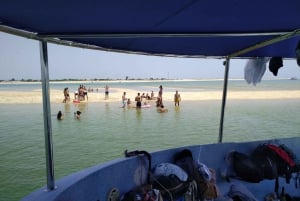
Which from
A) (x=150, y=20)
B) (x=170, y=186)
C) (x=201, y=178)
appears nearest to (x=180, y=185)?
(x=170, y=186)

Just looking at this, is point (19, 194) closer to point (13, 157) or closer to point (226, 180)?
point (13, 157)

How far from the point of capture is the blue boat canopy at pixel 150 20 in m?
1.55

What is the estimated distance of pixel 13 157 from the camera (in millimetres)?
8789

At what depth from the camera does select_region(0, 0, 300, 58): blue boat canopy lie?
1548 millimetres

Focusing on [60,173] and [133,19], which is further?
[60,173]

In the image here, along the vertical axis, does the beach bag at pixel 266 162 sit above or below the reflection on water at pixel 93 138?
above

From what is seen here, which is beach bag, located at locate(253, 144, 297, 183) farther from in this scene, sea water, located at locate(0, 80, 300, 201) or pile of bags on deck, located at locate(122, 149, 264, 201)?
sea water, located at locate(0, 80, 300, 201)

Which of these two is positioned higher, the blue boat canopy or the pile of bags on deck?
the blue boat canopy

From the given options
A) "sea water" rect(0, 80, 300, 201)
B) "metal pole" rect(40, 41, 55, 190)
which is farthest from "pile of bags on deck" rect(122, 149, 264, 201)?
"sea water" rect(0, 80, 300, 201)

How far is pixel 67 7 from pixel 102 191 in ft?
4.51

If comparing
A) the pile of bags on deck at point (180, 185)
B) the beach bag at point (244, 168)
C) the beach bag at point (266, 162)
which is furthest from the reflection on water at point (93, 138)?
the beach bag at point (266, 162)

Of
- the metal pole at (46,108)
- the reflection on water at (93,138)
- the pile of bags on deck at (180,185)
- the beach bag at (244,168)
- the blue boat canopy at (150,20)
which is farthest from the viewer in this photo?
the reflection on water at (93,138)

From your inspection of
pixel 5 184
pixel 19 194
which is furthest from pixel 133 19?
pixel 5 184

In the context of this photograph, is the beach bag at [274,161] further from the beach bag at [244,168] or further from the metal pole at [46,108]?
the metal pole at [46,108]
